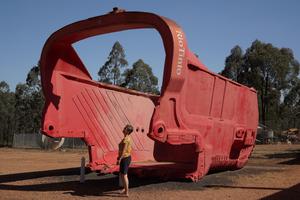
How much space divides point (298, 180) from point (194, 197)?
14.6 feet

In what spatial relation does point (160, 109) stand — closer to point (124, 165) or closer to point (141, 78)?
point (124, 165)

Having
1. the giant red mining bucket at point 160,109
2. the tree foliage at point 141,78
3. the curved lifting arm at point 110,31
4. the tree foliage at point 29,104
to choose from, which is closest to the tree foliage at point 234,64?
the tree foliage at point 141,78

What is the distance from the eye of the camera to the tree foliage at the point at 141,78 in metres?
59.9

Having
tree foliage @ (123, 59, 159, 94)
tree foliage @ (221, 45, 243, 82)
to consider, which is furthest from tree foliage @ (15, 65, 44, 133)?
tree foliage @ (221, 45, 243, 82)

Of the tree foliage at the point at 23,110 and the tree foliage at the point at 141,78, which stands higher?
the tree foliage at the point at 141,78

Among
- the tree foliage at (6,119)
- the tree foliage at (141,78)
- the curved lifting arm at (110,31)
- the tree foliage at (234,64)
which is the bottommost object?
the tree foliage at (6,119)

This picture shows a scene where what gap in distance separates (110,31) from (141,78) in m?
49.7

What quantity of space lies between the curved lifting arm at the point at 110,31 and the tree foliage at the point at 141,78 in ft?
156

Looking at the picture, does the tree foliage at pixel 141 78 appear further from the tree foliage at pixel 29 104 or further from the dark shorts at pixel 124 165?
the dark shorts at pixel 124 165

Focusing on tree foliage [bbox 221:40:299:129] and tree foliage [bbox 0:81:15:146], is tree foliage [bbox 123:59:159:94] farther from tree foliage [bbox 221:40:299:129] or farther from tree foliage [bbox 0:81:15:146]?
tree foliage [bbox 0:81:15:146]

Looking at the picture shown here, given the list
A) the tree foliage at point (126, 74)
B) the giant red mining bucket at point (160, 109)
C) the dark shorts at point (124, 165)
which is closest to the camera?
the dark shorts at point (124, 165)

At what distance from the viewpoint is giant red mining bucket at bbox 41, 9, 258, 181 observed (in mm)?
9633

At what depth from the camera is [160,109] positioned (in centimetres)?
941

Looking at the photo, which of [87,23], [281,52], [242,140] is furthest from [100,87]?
[281,52]
